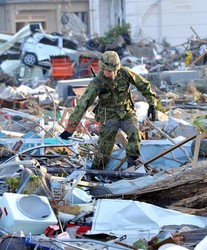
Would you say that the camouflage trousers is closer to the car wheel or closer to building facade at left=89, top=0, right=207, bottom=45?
the car wheel

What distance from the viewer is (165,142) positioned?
9836mm

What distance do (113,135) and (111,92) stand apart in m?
0.53

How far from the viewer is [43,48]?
25.6 metres

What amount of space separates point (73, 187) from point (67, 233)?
97 cm

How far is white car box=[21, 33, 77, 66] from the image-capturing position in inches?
992

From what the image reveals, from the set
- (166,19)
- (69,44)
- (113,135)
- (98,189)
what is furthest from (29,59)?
(98,189)

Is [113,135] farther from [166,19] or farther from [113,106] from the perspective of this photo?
[166,19]

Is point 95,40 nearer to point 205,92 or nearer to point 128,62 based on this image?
Answer: point 128,62

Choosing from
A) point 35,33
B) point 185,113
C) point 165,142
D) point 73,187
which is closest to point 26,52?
point 35,33

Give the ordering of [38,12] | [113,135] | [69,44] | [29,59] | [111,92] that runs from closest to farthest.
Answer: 1. [111,92]
2. [113,135]
3. [29,59]
4. [69,44]
5. [38,12]

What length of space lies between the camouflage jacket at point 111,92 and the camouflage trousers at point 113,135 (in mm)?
139

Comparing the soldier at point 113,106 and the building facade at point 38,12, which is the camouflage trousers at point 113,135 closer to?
the soldier at point 113,106

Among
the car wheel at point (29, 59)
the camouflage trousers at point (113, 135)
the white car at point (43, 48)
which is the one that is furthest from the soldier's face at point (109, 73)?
the car wheel at point (29, 59)

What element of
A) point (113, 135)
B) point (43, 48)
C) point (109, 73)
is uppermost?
point (109, 73)
